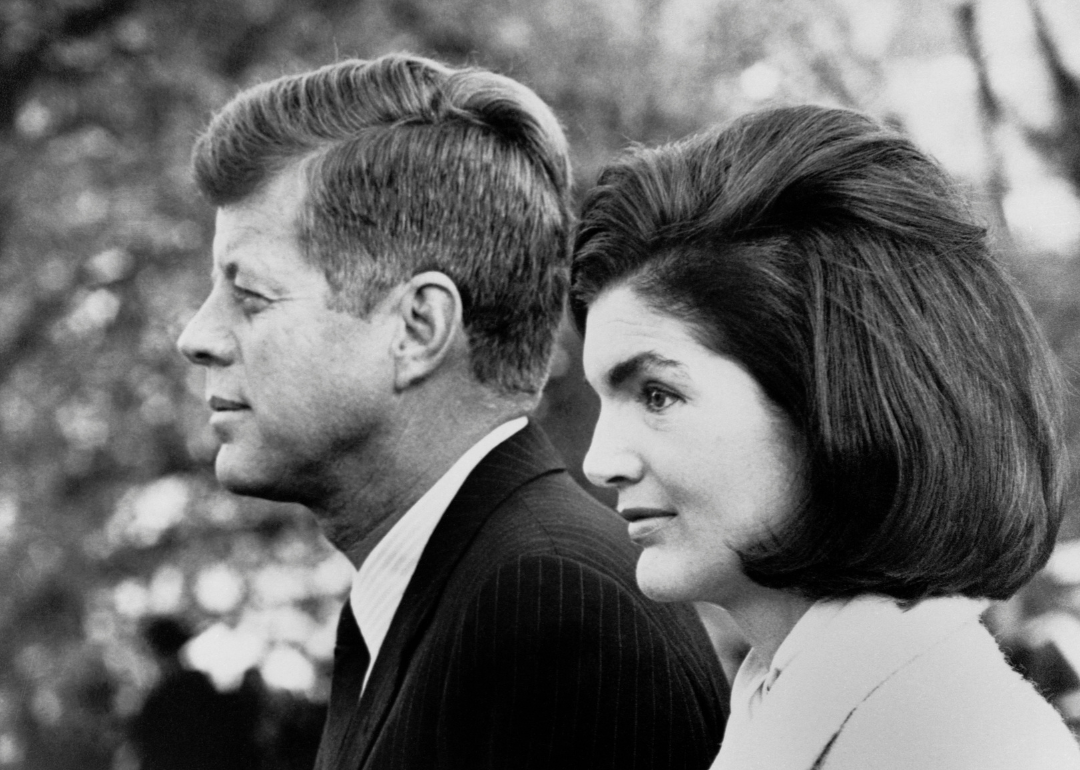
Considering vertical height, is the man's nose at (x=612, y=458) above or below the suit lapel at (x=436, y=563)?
above

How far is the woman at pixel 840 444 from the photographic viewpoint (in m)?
1.74

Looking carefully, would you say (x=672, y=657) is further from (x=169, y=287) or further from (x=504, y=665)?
(x=169, y=287)

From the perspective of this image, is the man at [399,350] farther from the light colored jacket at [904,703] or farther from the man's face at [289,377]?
the light colored jacket at [904,703]

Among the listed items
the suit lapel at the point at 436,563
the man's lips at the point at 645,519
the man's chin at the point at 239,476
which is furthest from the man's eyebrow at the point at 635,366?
the man's chin at the point at 239,476

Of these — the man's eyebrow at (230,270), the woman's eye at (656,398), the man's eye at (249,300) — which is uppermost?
the woman's eye at (656,398)

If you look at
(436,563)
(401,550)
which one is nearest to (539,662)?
(436,563)

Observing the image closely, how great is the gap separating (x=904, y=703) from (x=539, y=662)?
31.1 inches

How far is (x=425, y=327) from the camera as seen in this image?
116 inches

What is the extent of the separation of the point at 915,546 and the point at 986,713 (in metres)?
0.19

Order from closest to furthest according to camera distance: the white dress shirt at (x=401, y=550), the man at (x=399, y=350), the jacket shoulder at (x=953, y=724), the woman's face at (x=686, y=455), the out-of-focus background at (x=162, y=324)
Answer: the jacket shoulder at (x=953, y=724) < the woman's face at (x=686, y=455) < the man at (x=399, y=350) < the white dress shirt at (x=401, y=550) < the out-of-focus background at (x=162, y=324)

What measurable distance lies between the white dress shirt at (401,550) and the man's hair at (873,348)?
1006mm

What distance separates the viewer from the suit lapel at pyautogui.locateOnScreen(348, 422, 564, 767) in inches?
105

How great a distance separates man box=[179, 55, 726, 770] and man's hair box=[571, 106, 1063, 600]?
74 centimetres

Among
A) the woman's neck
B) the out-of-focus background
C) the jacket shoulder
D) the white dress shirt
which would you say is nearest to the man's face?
the white dress shirt
